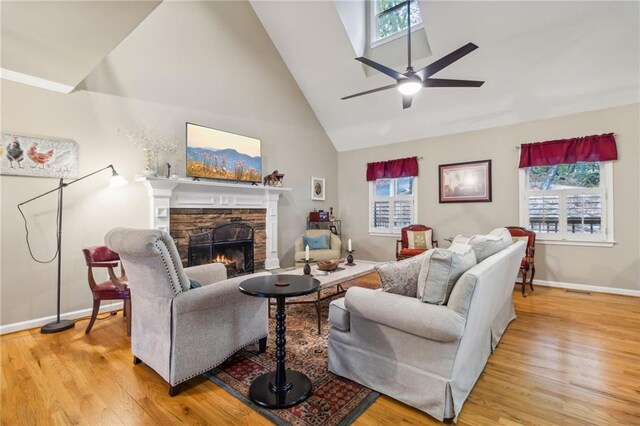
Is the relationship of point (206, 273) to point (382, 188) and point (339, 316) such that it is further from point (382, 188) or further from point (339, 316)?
point (382, 188)

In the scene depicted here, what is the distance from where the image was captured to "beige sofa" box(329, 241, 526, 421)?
167cm

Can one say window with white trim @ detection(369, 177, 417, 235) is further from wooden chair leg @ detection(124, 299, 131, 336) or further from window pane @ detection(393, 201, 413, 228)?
wooden chair leg @ detection(124, 299, 131, 336)

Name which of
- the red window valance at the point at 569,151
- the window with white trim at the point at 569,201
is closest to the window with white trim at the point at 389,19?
the red window valance at the point at 569,151

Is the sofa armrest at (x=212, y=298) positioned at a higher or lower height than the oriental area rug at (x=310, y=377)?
higher

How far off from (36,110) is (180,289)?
113 inches

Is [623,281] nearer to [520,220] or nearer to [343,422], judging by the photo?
[520,220]

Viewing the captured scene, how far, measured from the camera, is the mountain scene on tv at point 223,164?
448 centimetres

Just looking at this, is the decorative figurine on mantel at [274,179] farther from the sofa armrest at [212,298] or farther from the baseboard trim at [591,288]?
the baseboard trim at [591,288]

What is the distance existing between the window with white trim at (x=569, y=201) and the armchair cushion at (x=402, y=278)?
3980mm

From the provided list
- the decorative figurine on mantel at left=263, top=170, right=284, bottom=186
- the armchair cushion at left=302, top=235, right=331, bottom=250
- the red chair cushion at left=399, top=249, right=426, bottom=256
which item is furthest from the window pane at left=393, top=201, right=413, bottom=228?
the decorative figurine on mantel at left=263, top=170, right=284, bottom=186

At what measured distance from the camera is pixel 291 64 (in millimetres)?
5910

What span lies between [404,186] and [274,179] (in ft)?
9.01

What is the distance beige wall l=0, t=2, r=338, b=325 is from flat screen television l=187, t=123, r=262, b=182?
16cm

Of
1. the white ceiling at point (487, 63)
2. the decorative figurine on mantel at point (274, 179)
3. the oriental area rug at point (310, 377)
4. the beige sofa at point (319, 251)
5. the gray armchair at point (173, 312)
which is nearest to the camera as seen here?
the oriental area rug at point (310, 377)
